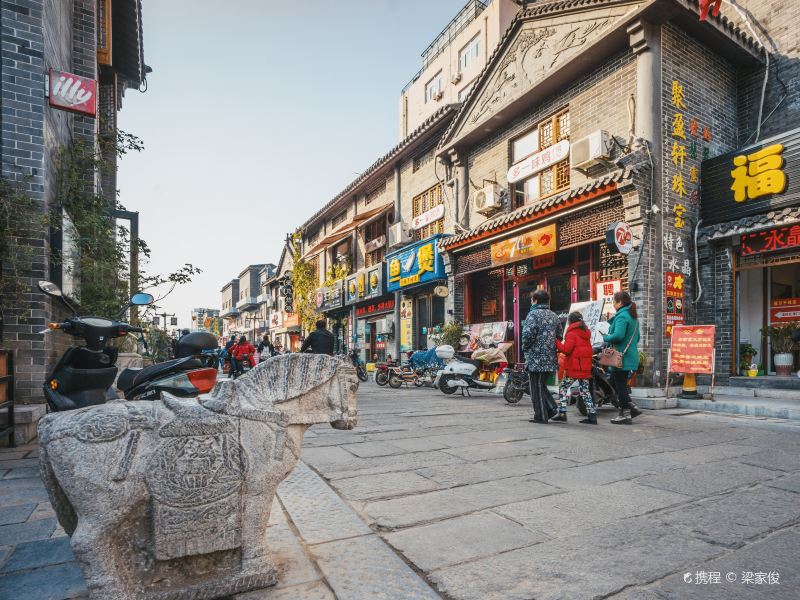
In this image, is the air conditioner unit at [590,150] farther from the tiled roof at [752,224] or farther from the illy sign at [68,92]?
the illy sign at [68,92]

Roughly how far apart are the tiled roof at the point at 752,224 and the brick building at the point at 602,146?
0.39 metres

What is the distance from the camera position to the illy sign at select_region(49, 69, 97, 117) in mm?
5746

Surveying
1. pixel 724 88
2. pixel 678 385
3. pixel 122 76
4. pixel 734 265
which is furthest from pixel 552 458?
pixel 122 76

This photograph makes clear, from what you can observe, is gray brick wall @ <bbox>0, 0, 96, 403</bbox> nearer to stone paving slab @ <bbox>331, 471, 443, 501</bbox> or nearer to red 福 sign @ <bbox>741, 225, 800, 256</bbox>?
stone paving slab @ <bbox>331, 471, 443, 501</bbox>

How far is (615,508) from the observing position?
9.64 ft

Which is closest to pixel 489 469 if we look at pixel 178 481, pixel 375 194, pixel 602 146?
pixel 178 481

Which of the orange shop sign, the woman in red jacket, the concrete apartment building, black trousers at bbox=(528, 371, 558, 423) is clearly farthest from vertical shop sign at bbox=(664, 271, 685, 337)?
the concrete apartment building

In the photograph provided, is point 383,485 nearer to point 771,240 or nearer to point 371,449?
point 371,449

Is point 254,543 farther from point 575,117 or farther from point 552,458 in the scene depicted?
point 575,117

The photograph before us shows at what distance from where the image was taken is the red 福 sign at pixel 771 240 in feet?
26.7

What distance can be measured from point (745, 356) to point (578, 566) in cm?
931

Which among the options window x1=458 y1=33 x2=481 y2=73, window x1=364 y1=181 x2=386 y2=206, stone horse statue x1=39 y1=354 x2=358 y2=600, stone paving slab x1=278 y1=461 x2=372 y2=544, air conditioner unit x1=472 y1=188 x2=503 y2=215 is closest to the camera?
stone horse statue x1=39 y1=354 x2=358 y2=600

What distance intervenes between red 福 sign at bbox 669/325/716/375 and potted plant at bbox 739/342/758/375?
2.37 metres

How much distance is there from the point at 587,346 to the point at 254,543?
17.6ft
